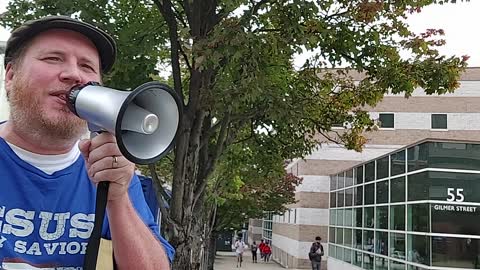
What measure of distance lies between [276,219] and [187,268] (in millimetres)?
40255

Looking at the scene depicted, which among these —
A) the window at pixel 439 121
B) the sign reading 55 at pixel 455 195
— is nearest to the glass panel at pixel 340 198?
the window at pixel 439 121

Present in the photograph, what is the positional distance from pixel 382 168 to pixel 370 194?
5.67 ft

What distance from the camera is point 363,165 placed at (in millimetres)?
22875

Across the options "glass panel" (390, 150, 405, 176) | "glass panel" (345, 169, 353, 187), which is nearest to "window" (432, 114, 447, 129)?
"glass panel" (345, 169, 353, 187)

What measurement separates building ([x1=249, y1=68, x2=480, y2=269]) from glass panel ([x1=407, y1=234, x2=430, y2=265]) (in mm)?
18623

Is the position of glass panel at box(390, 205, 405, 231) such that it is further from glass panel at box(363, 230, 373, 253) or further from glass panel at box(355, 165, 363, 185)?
glass panel at box(355, 165, 363, 185)

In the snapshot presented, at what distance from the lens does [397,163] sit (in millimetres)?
18016

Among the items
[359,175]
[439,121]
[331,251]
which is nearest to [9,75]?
[359,175]

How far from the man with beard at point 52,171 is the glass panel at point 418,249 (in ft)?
46.1

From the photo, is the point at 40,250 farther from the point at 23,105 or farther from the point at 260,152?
the point at 260,152

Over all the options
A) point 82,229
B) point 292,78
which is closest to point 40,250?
point 82,229

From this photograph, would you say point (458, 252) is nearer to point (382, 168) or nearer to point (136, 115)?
point (382, 168)

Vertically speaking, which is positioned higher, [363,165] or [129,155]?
[363,165]

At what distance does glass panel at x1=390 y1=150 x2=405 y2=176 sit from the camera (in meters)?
17.6
